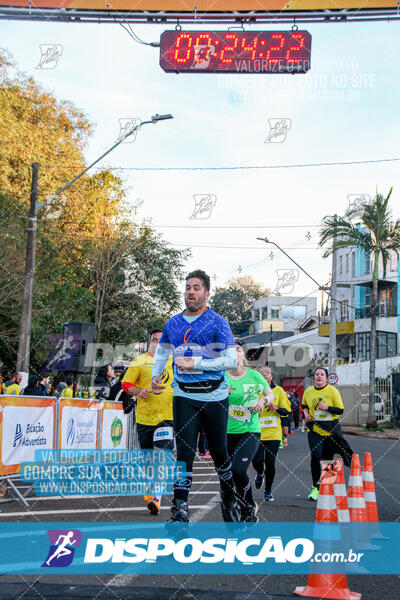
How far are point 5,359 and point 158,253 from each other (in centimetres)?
1483

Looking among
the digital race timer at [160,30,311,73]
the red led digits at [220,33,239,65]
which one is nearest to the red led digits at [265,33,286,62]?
the digital race timer at [160,30,311,73]

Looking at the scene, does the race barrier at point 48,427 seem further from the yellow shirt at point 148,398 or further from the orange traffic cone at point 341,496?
the orange traffic cone at point 341,496

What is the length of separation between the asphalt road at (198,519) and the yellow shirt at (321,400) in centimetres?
108

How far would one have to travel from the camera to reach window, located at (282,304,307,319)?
90.2 meters

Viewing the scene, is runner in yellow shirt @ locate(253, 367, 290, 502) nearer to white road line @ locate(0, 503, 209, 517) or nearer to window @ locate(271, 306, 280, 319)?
white road line @ locate(0, 503, 209, 517)

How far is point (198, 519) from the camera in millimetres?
7633

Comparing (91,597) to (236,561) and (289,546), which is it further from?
(289,546)

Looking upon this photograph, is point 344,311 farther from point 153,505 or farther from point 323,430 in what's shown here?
point 153,505

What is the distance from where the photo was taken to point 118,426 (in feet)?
46.0

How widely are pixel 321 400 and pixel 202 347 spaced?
15.4ft

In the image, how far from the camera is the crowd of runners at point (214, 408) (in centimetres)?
580

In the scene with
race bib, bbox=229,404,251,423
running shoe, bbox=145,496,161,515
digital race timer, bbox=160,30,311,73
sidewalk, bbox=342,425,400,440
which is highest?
digital race timer, bbox=160,30,311,73

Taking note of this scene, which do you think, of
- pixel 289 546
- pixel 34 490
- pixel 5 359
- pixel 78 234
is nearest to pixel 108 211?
pixel 78 234

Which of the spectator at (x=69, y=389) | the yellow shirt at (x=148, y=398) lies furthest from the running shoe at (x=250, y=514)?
the spectator at (x=69, y=389)
